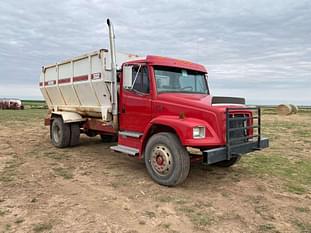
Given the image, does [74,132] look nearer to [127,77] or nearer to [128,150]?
[128,150]

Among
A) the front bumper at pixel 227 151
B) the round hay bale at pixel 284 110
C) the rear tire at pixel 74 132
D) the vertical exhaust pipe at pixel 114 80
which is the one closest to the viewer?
the front bumper at pixel 227 151

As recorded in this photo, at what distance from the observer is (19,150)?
9.05m

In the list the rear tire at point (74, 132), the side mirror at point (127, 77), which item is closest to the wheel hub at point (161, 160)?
the side mirror at point (127, 77)

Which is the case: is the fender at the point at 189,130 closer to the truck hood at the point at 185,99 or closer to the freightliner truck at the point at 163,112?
the freightliner truck at the point at 163,112

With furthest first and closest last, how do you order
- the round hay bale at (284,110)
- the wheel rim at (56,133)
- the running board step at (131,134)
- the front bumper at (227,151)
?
the round hay bale at (284,110), the wheel rim at (56,133), the running board step at (131,134), the front bumper at (227,151)

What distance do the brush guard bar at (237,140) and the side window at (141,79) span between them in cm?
184

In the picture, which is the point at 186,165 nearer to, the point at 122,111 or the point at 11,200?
the point at 122,111

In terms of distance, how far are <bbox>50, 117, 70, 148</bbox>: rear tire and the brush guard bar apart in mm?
5525

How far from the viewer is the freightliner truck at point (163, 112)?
5.25m

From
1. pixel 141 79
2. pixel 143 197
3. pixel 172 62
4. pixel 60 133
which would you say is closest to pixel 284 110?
pixel 60 133

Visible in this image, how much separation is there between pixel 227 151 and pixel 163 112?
4.79 feet

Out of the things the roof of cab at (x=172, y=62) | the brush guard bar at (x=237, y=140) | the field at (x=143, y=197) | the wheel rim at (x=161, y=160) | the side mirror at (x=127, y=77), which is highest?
the roof of cab at (x=172, y=62)

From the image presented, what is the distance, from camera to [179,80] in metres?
6.45

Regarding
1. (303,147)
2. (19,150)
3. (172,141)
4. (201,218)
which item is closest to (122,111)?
(172,141)
